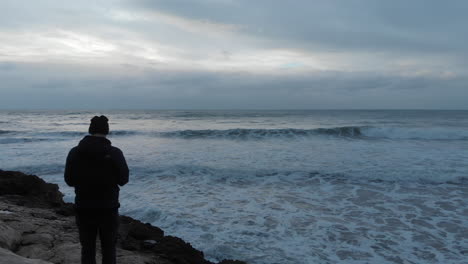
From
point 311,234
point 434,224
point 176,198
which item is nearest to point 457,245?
point 434,224

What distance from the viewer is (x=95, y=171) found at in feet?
9.00

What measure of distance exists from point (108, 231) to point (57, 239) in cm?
192

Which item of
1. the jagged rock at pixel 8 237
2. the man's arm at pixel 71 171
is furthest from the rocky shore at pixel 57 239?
the man's arm at pixel 71 171

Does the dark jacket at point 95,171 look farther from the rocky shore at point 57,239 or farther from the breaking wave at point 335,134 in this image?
the breaking wave at point 335,134

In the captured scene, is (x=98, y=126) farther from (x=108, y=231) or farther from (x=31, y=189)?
(x=31, y=189)

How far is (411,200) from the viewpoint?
27.3ft

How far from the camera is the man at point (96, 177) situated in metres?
2.74

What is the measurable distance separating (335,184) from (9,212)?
8444 mm

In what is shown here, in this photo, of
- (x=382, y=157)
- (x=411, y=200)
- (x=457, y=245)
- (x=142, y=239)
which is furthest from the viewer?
(x=382, y=157)

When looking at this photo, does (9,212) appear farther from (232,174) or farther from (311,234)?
(232,174)

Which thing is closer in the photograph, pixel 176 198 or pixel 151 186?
pixel 176 198

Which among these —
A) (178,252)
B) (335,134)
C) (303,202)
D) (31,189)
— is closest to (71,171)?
(178,252)

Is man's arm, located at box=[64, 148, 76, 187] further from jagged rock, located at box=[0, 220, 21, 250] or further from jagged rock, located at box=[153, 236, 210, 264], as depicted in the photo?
jagged rock, located at box=[153, 236, 210, 264]

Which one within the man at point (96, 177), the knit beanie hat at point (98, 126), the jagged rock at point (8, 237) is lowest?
the jagged rock at point (8, 237)
